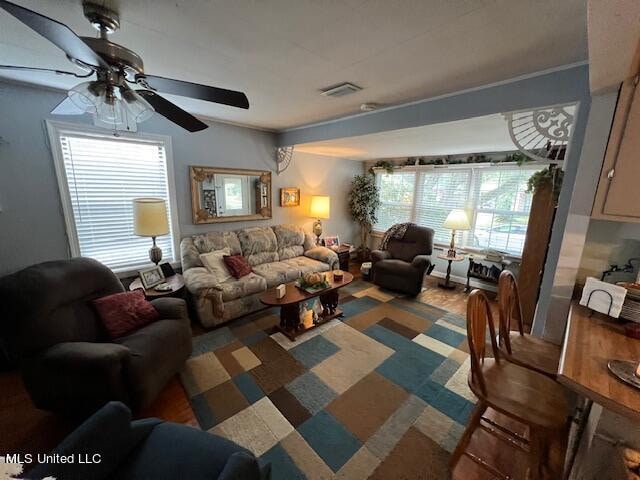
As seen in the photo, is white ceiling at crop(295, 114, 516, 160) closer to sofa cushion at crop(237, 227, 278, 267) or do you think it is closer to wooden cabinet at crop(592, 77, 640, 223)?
wooden cabinet at crop(592, 77, 640, 223)

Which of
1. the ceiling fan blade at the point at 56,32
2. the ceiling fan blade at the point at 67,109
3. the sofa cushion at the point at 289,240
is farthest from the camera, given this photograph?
the sofa cushion at the point at 289,240

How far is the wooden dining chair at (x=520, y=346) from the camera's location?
1.45 metres

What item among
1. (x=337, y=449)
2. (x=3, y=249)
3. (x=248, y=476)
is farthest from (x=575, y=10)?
(x=3, y=249)

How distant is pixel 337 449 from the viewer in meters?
1.50

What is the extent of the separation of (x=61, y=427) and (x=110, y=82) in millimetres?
2116

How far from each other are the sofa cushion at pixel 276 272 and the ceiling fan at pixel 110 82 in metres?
2.15

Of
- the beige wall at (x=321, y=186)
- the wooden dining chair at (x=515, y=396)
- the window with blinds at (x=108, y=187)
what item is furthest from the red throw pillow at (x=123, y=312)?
the beige wall at (x=321, y=186)

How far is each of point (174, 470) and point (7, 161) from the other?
2.86 m

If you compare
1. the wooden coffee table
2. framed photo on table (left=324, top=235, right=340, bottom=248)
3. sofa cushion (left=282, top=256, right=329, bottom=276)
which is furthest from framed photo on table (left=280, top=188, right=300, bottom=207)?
the wooden coffee table

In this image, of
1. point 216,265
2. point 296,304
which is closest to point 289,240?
point 216,265

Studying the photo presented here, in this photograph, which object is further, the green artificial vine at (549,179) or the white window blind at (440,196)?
the white window blind at (440,196)

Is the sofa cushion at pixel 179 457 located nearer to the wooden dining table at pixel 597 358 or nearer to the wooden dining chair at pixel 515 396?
→ the wooden dining chair at pixel 515 396

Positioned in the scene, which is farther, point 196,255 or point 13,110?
point 196,255

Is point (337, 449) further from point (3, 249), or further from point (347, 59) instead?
point (3, 249)
